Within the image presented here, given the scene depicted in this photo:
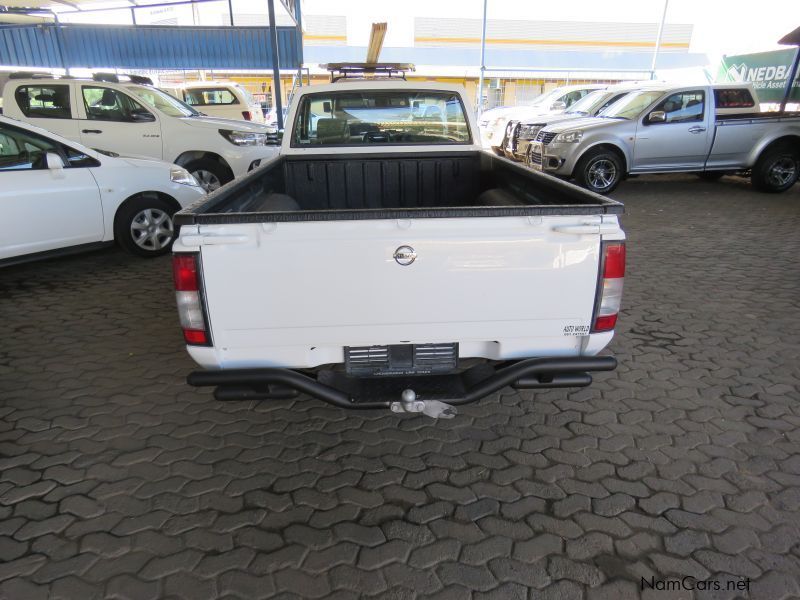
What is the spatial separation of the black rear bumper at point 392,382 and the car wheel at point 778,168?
33.3 feet

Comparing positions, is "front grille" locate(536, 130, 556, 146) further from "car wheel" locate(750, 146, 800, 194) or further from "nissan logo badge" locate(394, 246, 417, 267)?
"nissan logo badge" locate(394, 246, 417, 267)

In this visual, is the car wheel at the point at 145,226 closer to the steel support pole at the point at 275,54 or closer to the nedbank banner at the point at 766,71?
the steel support pole at the point at 275,54

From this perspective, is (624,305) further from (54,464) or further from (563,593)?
(54,464)

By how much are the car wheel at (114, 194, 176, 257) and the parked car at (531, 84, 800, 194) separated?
22.6ft

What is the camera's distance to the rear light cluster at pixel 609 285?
239cm

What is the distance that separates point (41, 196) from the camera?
5.13m

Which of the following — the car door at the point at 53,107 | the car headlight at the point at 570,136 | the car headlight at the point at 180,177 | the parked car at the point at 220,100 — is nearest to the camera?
the car headlight at the point at 180,177

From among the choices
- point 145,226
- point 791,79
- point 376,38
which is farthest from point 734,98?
point 145,226

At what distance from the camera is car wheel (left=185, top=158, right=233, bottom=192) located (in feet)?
28.3

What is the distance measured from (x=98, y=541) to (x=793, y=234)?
8.64m

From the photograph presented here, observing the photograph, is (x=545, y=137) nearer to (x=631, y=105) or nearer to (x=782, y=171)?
(x=631, y=105)

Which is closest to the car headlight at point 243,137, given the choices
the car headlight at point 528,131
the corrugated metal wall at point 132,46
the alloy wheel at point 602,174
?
the car headlight at point 528,131

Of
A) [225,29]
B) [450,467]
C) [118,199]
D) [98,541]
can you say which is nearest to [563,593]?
[450,467]

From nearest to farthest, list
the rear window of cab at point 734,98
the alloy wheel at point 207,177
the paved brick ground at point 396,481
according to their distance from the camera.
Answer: the paved brick ground at point 396,481
the alloy wheel at point 207,177
the rear window of cab at point 734,98
